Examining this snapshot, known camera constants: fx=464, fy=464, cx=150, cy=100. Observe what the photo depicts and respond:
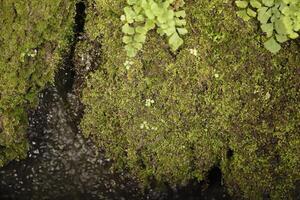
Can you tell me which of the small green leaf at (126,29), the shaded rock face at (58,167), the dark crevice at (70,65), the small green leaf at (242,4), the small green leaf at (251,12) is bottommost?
the shaded rock face at (58,167)

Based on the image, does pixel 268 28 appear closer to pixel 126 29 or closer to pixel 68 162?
pixel 126 29

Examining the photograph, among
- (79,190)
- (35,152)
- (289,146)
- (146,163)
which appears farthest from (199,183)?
(35,152)

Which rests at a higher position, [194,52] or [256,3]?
[256,3]

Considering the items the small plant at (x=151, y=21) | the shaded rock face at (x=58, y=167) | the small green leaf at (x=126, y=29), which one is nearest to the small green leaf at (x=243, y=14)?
the small plant at (x=151, y=21)

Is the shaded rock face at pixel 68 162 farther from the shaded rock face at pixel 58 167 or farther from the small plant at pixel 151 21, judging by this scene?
the small plant at pixel 151 21

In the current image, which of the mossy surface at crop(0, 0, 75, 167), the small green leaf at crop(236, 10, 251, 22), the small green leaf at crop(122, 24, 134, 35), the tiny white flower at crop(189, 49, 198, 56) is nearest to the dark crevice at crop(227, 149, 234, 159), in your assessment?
the tiny white flower at crop(189, 49, 198, 56)

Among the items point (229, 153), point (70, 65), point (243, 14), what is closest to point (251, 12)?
point (243, 14)

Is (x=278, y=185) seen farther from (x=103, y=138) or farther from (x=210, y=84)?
(x=103, y=138)
